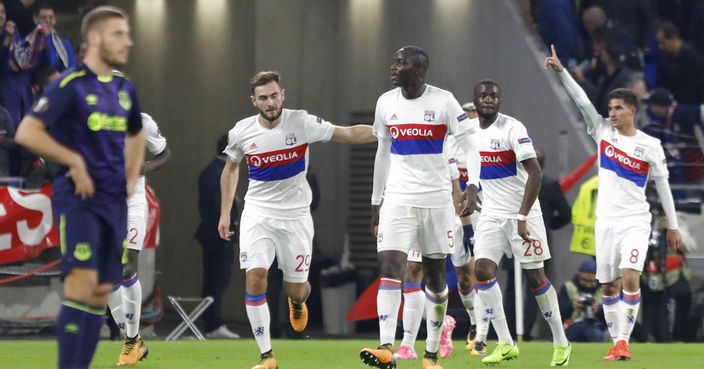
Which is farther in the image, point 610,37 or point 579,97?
point 610,37

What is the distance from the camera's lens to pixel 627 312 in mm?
14125

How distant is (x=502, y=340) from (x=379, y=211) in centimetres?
230

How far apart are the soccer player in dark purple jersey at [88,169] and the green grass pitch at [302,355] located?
4.67 m

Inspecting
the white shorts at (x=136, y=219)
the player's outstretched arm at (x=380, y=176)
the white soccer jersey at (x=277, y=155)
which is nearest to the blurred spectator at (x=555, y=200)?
the white shorts at (x=136, y=219)

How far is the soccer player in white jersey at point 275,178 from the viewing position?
1216cm

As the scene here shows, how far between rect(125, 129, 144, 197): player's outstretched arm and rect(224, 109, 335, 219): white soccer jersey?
140 inches

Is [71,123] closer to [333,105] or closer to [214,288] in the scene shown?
[214,288]

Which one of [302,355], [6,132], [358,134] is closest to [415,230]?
[358,134]

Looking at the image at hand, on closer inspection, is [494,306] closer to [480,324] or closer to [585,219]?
[480,324]

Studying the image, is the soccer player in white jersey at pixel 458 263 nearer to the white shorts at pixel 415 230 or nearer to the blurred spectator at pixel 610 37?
the white shorts at pixel 415 230

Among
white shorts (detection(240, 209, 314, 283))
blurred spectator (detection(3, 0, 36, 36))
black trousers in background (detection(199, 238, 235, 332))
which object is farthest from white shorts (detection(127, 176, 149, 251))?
blurred spectator (detection(3, 0, 36, 36))

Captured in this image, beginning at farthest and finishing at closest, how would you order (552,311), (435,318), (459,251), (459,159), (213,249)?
(213,249) → (459,159) → (459,251) → (552,311) → (435,318)

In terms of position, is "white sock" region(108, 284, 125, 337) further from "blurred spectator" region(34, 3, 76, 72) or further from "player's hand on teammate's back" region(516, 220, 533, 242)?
"blurred spectator" region(34, 3, 76, 72)

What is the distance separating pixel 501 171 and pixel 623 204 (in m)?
1.28
